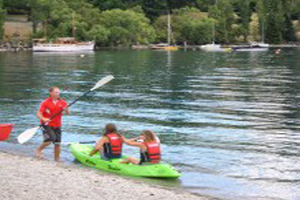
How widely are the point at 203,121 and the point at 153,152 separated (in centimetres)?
1278

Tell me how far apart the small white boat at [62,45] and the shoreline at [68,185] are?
123m

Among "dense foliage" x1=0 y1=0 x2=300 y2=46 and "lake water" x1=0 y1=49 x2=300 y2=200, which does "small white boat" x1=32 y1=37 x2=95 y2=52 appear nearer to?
"dense foliage" x1=0 y1=0 x2=300 y2=46

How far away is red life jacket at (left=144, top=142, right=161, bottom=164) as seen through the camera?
1817 cm

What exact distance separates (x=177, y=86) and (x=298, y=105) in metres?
15.3

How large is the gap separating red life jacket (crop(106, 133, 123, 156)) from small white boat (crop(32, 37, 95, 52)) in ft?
402

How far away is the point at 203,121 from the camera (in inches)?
1212

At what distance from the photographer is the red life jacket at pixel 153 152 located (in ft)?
59.6

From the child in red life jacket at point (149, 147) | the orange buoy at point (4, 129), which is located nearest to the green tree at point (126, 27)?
the orange buoy at point (4, 129)

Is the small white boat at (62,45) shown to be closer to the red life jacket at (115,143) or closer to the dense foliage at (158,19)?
the dense foliage at (158,19)

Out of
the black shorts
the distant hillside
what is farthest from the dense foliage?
the black shorts

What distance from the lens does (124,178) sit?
18203 millimetres

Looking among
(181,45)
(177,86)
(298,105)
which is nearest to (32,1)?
(181,45)

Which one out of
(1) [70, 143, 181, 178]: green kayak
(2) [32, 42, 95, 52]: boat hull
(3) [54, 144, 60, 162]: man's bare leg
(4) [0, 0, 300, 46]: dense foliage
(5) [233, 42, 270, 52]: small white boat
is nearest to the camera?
(1) [70, 143, 181, 178]: green kayak

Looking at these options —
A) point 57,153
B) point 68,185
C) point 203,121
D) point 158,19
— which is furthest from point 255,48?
point 68,185
